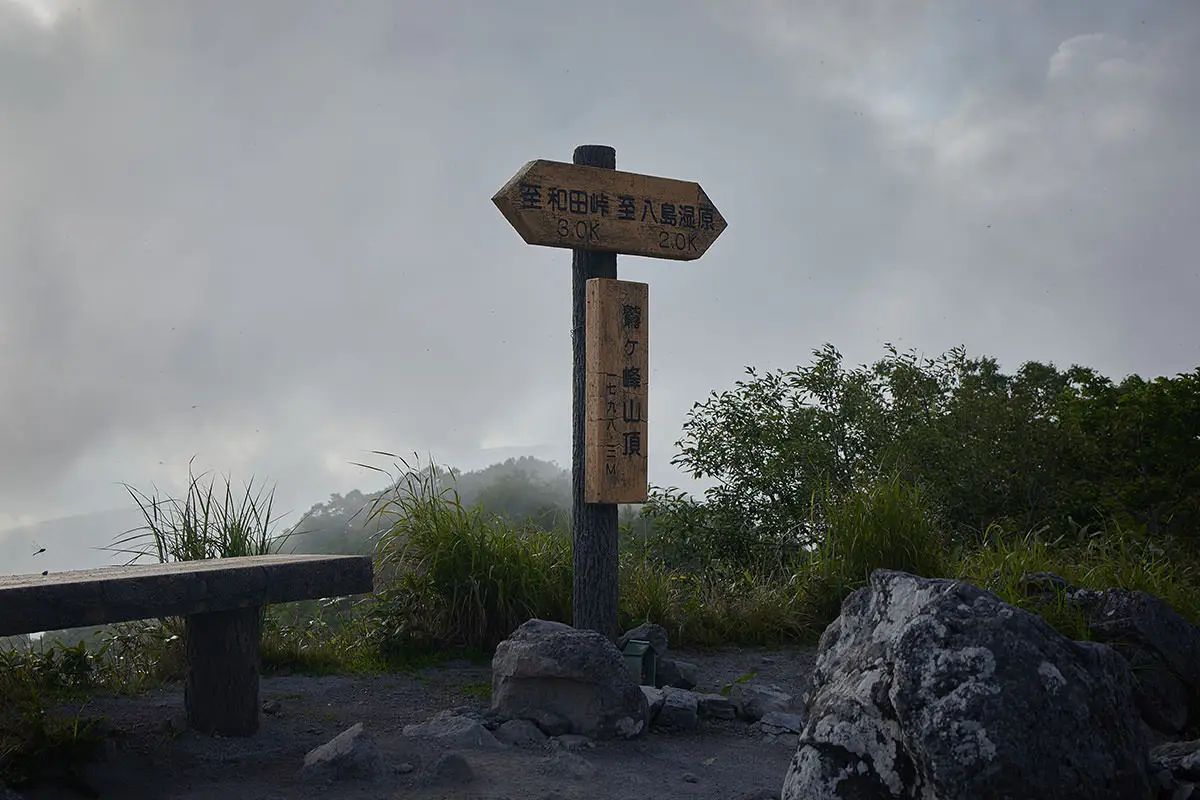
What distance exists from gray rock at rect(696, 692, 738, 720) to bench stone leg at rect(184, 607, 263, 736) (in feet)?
6.53

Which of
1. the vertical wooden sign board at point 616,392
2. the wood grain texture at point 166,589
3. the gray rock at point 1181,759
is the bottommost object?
the gray rock at point 1181,759

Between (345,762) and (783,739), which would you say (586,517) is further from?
(345,762)

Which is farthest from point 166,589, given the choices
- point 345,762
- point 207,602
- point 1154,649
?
point 1154,649

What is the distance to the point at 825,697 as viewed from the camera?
10.1 feet

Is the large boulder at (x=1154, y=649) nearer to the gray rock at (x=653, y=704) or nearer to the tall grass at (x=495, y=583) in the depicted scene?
the tall grass at (x=495, y=583)

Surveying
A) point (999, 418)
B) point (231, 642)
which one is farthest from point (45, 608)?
point (999, 418)

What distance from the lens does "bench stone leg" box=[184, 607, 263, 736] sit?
4410 mm

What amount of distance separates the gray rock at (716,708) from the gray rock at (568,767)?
98cm

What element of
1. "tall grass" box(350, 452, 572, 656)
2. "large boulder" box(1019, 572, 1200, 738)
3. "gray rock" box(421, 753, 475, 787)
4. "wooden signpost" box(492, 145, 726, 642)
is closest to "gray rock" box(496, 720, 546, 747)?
"gray rock" box(421, 753, 475, 787)

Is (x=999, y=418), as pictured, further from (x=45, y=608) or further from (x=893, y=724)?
(x=45, y=608)

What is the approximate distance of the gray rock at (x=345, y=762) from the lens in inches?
150

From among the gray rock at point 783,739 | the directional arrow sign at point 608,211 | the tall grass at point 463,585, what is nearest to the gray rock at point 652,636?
the tall grass at point 463,585

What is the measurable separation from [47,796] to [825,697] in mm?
2704

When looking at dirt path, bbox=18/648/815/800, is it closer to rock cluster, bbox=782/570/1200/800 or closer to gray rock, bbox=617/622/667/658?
rock cluster, bbox=782/570/1200/800
